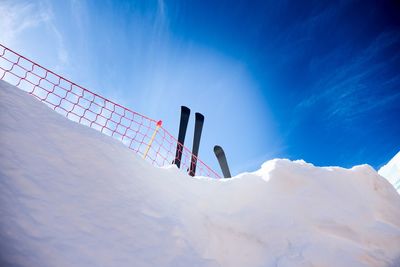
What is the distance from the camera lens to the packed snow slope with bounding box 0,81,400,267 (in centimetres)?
158

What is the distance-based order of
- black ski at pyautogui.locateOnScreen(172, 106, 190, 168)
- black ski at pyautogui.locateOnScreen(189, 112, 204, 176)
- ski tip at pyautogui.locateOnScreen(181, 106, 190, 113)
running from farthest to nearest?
ski tip at pyautogui.locateOnScreen(181, 106, 190, 113) → black ski at pyautogui.locateOnScreen(189, 112, 204, 176) → black ski at pyautogui.locateOnScreen(172, 106, 190, 168)

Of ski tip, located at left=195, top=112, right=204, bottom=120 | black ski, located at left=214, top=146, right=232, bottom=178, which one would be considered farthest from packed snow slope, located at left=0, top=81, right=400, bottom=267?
ski tip, located at left=195, top=112, right=204, bottom=120

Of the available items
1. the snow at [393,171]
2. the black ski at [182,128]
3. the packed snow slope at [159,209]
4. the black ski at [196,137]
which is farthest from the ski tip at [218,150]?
the snow at [393,171]

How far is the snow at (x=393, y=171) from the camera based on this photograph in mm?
9838

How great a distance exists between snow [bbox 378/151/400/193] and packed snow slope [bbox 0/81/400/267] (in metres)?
9.18

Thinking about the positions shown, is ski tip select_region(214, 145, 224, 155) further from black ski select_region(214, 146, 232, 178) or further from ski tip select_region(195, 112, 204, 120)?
ski tip select_region(195, 112, 204, 120)

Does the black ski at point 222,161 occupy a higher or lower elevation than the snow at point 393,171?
lower

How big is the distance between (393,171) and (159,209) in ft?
39.8

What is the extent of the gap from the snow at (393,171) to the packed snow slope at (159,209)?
918 centimetres

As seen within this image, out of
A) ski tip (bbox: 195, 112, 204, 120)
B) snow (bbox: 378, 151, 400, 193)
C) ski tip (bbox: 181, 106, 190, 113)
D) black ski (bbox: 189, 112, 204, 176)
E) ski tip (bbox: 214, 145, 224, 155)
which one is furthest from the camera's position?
snow (bbox: 378, 151, 400, 193)

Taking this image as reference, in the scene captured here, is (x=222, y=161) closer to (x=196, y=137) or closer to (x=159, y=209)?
(x=196, y=137)

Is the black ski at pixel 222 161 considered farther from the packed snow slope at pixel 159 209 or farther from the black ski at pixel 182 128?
the packed snow slope at pixel 159 209

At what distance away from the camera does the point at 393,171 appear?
33.8ft

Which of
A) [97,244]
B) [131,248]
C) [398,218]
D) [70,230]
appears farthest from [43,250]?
[398,218]
